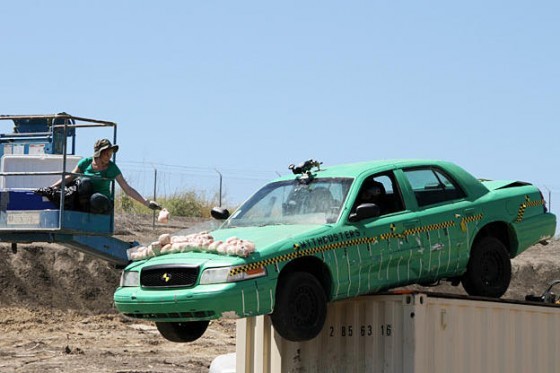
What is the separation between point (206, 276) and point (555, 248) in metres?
24.2

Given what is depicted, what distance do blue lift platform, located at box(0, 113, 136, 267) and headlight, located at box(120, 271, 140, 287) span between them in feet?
13.2

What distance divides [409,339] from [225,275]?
6.15 feet

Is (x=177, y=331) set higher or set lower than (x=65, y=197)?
lower

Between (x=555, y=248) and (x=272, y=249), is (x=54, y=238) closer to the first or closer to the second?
(x=272, y=249)

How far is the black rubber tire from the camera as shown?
12.3 metres

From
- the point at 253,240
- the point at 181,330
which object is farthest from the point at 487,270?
the point at 181,330

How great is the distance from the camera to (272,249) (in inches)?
440

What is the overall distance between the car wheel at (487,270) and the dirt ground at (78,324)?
826cm

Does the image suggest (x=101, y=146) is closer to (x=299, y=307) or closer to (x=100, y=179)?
(x=100, y=179)

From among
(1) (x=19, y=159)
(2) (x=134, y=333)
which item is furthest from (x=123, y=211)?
(1) (x=19, y=159)

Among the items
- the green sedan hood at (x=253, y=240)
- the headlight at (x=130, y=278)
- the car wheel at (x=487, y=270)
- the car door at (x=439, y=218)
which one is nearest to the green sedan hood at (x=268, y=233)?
the green sedan hood at (x=253, y=240)

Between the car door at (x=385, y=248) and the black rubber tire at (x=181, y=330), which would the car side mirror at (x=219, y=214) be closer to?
the black rubber tire at (x=181, y=330)

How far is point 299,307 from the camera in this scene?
37.5 feet

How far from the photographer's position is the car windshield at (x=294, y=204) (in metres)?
12.2
